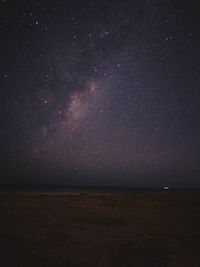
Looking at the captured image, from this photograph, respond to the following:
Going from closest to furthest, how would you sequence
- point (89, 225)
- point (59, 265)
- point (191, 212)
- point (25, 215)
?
point (59, 265) < point (89, 225) < point (25, 215) < point (191, 212)

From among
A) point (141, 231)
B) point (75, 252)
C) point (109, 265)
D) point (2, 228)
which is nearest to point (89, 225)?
point (141, 231)

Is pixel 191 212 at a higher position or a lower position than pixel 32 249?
higher

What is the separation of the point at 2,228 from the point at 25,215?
3517 millimetres

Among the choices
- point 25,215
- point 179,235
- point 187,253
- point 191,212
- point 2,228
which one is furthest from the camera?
Result: point 191,212

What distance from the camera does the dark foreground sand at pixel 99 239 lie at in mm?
9078

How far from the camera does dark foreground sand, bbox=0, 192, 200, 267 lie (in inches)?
357

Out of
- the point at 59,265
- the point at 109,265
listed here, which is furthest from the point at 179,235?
the point at 59,265

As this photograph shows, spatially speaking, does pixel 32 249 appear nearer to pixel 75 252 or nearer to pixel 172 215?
pixel 75 252

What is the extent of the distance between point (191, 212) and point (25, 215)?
8706mm

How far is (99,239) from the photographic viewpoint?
38.4ft

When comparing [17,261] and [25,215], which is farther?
[25,215]

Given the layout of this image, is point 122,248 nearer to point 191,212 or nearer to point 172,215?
point 172,215

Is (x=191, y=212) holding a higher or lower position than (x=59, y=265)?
higher

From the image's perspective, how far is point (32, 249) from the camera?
33.0 ft
